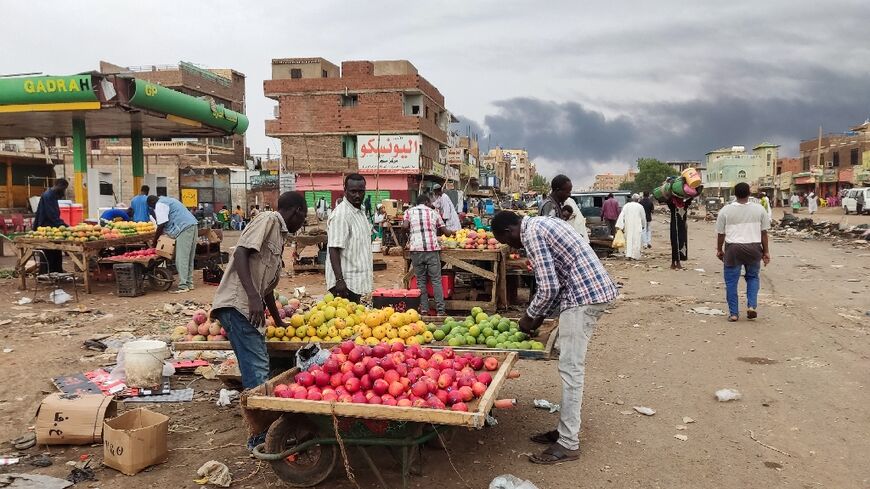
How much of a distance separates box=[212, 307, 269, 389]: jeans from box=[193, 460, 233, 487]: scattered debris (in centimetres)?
57

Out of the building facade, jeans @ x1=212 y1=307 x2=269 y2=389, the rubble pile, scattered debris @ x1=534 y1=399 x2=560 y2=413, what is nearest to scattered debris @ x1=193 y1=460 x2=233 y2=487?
jeans @ x1=212 y1=307 x2=269 y2=389

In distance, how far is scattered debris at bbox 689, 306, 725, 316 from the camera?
9.81 metres

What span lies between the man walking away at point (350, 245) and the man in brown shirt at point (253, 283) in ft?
4.83

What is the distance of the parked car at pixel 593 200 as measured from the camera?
19562 mm

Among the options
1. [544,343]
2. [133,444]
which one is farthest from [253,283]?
[544,343]

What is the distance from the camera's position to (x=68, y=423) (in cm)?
488

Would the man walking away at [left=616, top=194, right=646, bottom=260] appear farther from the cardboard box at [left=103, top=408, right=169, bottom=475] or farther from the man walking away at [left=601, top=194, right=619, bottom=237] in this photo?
the cardboard box at [left=103, top=408, right=169, bottom=475]

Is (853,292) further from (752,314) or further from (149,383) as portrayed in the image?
(149,383)

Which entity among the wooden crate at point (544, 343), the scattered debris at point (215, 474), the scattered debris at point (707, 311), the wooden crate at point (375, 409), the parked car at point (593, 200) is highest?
the parked car at point (593, 200)

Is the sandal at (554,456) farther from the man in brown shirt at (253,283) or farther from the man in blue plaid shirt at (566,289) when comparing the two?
the man in brown shirt at (253,283)

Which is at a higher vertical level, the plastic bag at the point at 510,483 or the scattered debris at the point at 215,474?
A: the plastic bag at the point at 510,483

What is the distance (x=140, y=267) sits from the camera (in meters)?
12.1

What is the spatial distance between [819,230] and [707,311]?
2134 centimetres

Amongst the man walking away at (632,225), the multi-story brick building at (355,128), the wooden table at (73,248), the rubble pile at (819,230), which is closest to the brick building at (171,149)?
the multi-story brick building at (355,128)
